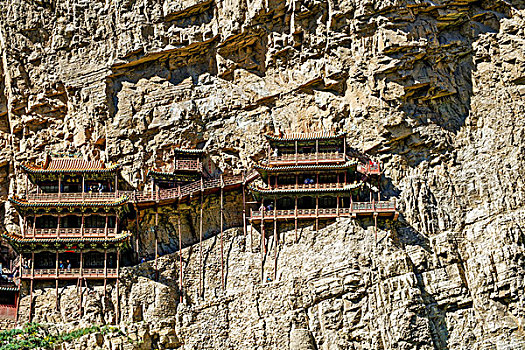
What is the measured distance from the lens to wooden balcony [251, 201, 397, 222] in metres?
47.4

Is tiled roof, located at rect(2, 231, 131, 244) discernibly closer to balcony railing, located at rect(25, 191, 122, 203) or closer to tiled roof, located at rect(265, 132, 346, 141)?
balcony railing, located at rect(25, 191, 122, 203)

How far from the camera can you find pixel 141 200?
49219 millimetres

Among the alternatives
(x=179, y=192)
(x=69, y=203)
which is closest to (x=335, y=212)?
(x=179, y=192)

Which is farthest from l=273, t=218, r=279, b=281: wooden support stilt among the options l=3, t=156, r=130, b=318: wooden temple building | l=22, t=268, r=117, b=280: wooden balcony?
l=22, t=268, r=117, b=280: wooden balcony

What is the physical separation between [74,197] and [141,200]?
12.4 feet

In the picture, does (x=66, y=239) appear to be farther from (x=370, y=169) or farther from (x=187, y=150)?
(x=370, y=169)

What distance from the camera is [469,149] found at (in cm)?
5038

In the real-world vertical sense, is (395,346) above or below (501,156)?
below

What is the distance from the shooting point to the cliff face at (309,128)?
44719mm

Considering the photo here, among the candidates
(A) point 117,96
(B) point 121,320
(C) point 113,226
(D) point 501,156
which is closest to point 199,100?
(A) point 117,96

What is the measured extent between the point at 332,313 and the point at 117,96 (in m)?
20.2

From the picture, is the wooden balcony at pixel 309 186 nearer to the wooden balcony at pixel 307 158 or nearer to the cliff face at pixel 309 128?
the wooden balcony at pixel 307 158

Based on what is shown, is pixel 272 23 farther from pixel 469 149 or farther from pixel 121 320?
pixel 121 320

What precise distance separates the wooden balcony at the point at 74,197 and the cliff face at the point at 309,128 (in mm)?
2929
